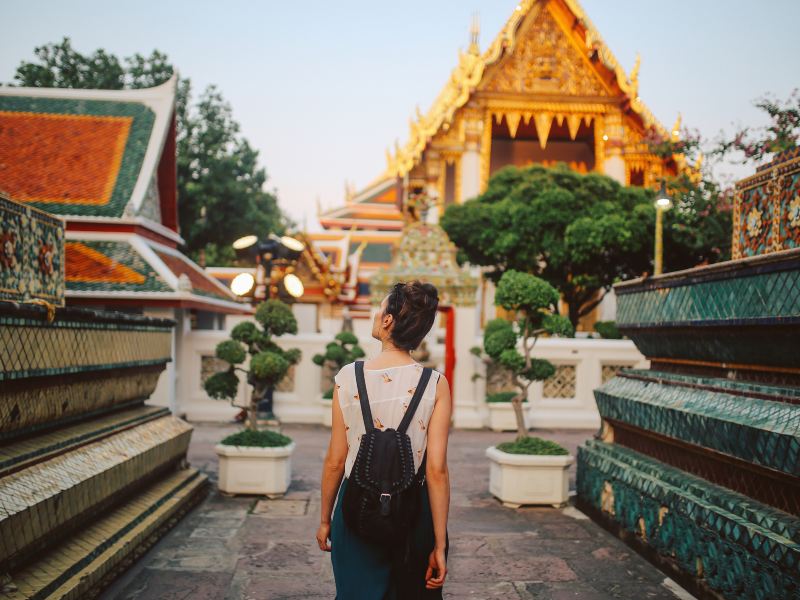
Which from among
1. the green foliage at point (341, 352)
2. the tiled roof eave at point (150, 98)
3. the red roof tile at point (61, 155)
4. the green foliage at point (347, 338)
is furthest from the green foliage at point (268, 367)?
the tiled roof eave at point (150, 98)

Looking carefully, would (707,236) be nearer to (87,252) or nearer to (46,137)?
(87,252)

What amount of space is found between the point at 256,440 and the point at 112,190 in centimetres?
742

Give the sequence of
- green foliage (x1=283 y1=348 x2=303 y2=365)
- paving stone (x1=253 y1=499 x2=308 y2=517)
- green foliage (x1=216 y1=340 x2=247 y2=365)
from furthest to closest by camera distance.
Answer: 1. green foliage (x1=283 y1=348 x2=303 y2=365)
2. green foliage (x1=216 y1=340 x2=247 y2=365)
3. paving stone (x1=253 y1=499 x2=308 y2=517)

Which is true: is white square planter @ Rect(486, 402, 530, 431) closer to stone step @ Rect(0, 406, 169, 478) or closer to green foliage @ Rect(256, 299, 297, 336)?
green foliage @ Rect(256, 299, 297, 336)

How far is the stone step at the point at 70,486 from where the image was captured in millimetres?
3111

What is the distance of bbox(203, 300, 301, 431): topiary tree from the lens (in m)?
6.78

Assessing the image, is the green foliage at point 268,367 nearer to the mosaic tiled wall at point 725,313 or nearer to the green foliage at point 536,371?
the green foliage at point 536,371

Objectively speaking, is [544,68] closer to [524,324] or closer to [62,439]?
[524,324]

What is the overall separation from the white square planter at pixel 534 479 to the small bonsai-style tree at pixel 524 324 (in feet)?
1.00

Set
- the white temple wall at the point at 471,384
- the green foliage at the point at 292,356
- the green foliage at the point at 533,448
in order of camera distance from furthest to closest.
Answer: the white temple wall at the point at 471,384, the green foliage at the point at 292,356, the green foliage at the point at 533,448

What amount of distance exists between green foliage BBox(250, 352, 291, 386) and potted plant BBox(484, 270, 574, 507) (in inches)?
78.8

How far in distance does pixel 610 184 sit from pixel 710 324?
14.6 meters

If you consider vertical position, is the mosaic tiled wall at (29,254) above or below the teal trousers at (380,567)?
above

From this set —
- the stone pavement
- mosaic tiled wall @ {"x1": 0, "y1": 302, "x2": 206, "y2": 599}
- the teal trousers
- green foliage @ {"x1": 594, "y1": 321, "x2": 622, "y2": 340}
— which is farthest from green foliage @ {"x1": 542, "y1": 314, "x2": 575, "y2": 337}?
green foliage @ {"x1": 594, "y1": 321, "x2": 622, "y2": 340}
